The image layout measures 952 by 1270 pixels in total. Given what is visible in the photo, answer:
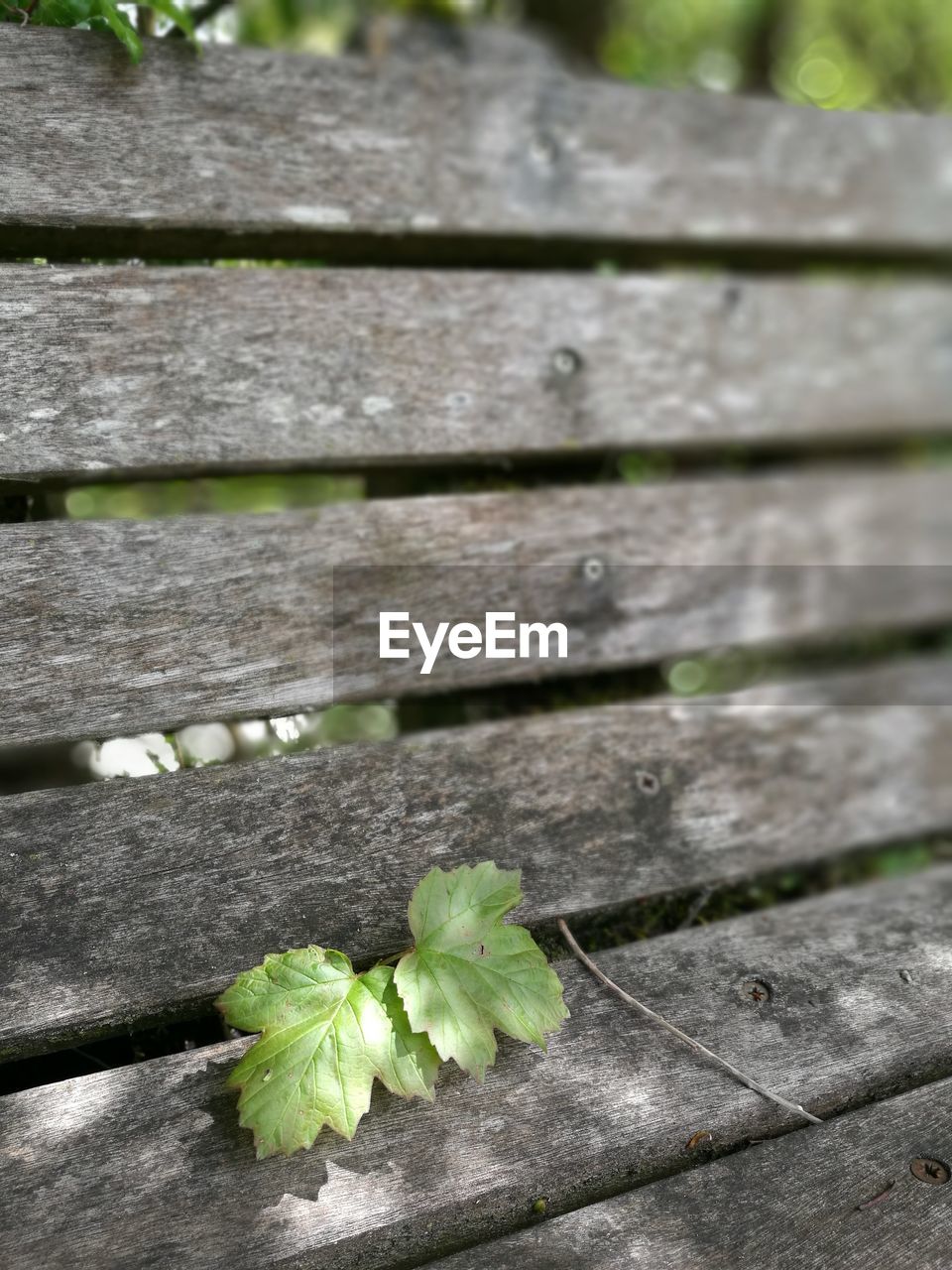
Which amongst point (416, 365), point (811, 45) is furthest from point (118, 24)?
point (811, 45)

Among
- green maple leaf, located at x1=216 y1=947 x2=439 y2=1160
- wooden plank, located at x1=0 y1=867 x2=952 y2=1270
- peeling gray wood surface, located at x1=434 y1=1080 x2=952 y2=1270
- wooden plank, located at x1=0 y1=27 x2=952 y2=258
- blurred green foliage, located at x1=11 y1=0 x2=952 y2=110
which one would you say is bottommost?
peeling gray wood surface, located at x1=434 y1=1080 x2=952 y2=1270

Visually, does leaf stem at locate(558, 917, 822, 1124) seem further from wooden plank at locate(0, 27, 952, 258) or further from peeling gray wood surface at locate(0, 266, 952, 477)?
wooden plank at locate(0, 27, 952, 258)

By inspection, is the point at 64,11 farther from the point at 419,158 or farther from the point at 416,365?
the point at 416,365

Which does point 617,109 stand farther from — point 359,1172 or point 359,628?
point 359,1172

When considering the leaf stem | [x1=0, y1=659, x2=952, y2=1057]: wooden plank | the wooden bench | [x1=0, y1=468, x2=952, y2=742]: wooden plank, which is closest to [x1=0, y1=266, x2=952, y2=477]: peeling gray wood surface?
the wooden bench

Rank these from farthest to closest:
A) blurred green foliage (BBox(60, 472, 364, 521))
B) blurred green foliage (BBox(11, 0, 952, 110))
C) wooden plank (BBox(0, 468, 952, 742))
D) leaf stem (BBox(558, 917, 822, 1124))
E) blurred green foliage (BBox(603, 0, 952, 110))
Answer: blurred green foliage (BBox(603, 0, 952, 110)) → blurred green foliage (BBox(60, 472, 364, 521)) → blurred green foliage (BBox(11, 0, 952, 110)) → wooden plank (BBox(0, 468, 952, 742)) → leaf stem (BBox(558, 917, 822, 1124))

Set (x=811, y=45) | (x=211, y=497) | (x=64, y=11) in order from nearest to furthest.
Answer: (x=64, y=11) → (x=211, y=497) → (x=811, y=45)

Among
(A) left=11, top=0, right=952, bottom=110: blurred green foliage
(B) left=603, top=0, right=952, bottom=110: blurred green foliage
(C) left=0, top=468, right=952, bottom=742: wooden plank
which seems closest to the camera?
(C) left=0, top=468, right=952, bottom=742: wooden plank

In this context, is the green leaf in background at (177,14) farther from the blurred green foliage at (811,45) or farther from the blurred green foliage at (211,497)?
the blurred green foliage at (811,45)
